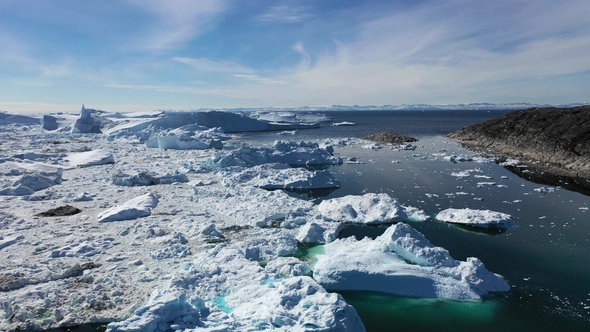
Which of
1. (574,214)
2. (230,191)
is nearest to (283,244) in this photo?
(230,191)

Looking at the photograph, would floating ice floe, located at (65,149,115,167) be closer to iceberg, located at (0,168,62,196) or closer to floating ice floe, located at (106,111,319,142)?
iceberg, located at (0,168,62,196)

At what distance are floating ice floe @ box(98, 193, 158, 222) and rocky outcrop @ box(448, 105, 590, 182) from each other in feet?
63.1

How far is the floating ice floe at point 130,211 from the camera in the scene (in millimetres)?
10875

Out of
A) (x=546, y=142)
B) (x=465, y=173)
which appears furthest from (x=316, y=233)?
(x=546, y=142)

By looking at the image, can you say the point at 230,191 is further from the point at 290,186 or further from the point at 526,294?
the point at 526,294

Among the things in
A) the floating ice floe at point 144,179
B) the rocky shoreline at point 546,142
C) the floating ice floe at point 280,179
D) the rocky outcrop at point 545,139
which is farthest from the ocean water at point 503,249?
the floating ice floe at point 144,179

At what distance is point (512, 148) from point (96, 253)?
1089 inches

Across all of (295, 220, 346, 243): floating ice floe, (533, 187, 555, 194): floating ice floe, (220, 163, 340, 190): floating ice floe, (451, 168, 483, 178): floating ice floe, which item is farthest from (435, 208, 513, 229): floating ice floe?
(451, 168, 483, 178): floating ice floe

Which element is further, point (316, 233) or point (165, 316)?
point (316, 233)

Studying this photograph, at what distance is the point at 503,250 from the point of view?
30.0 feet

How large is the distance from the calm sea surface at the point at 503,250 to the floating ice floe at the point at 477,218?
372 mm

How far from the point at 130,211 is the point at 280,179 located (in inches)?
281

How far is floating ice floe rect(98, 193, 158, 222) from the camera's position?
428 inches

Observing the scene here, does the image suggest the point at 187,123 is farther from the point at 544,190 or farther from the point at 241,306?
the point at 241,306
